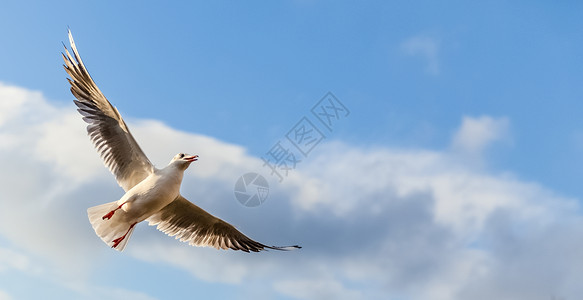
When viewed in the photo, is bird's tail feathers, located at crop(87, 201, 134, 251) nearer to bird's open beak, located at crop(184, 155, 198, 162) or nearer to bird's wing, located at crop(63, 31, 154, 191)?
bird's wing, located at crop(63, 31, 154, 191)

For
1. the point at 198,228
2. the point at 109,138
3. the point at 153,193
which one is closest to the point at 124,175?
the point at 109,138

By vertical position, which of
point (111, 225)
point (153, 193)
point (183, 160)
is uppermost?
point (183, 160)

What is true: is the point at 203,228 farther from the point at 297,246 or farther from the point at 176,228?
the point at 297,246

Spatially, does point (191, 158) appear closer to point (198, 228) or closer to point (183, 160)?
point (183, 160)

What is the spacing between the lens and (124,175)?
11531mm

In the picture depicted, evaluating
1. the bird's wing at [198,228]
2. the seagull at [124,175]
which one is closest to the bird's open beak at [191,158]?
the seagull at [124,175]

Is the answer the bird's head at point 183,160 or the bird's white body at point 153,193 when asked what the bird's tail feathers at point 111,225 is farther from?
A: the bird's head at point 183,160

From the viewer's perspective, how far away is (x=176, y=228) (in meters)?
12.4

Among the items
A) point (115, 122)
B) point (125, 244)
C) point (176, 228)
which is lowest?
point (125, 244)

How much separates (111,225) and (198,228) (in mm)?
1797

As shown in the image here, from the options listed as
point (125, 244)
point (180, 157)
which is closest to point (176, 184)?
point (180, 157)

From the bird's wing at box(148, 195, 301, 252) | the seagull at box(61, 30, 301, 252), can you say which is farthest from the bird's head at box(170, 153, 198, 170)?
the bird's wing at box(148, 195, 301, 252)

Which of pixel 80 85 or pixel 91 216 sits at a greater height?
pixel 80 85

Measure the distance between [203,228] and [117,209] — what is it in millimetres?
1967
